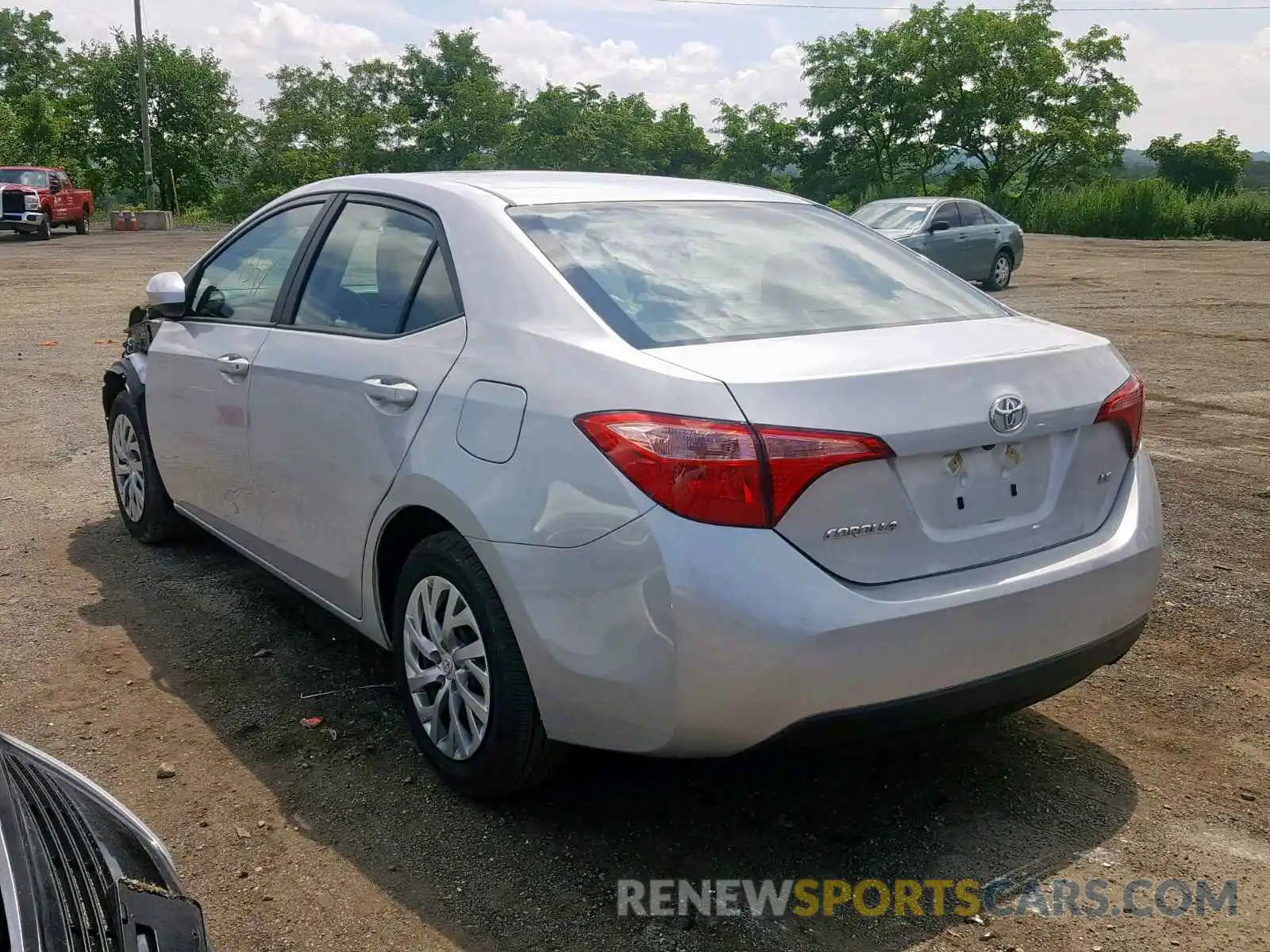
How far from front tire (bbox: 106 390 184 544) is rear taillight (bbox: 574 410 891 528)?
3259mm

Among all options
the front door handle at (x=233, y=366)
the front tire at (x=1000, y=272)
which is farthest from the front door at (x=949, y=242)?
the front door handle at (x=233, y=366)

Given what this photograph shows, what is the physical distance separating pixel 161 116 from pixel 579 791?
53462mm

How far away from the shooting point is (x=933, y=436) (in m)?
2.69

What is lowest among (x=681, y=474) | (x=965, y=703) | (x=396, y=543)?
(x=965, y=703)

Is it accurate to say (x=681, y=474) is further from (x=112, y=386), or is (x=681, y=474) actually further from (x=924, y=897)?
(x=112, y=386)

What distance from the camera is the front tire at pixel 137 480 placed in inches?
207

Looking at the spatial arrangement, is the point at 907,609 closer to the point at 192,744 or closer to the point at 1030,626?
the point at 1030,626

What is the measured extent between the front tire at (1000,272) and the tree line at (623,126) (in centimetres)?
3002

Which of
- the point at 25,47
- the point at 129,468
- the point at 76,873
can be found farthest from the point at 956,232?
the point at 25,47

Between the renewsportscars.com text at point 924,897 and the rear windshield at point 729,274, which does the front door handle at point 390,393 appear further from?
the renewsportscars.com text at point 924,897

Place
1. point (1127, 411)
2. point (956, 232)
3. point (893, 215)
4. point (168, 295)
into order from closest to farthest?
point (1127, 411)
point (168, 295)
point (893, 215)
point (956, 232)

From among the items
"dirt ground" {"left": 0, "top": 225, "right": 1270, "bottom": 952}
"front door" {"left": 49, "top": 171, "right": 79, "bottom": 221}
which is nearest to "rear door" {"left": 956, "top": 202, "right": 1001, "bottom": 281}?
"dirt ground" {"left": 0, "top": 225, "right": 1270, "bottom": 952}

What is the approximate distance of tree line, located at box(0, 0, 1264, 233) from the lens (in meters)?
50.0

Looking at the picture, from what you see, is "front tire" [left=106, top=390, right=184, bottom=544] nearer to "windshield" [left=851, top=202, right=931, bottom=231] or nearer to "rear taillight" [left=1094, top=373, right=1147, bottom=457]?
"rear taillight" [left=1094, top=373, right=1147, bottom=457]
